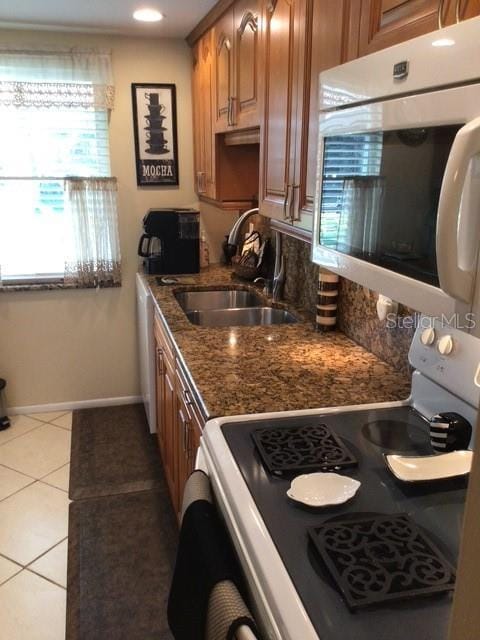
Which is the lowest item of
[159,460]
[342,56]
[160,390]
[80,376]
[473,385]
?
[159,460]

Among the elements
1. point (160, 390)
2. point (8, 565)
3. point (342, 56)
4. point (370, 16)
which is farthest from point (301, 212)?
point (8, 565)

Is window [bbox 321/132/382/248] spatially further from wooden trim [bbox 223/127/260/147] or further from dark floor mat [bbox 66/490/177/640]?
dark floor mat [bbox 66/490/177/640]

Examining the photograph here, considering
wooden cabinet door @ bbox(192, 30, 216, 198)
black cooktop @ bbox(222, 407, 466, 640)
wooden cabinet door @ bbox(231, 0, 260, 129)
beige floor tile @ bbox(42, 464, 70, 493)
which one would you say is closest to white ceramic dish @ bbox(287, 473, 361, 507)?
black cooktop @ bbox(222, 407, 466, 640)

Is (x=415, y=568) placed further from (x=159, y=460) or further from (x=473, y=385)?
(x=159, y=460)

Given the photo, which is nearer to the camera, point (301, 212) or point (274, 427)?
point (274, 427)

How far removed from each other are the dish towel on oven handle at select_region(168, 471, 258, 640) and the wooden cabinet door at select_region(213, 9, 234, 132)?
1830 mm

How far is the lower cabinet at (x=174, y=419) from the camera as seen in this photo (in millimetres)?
1816

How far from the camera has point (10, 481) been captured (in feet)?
9.08

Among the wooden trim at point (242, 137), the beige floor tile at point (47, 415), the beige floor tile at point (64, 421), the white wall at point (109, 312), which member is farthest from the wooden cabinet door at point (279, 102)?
the beige floor tile at point (47, 415)

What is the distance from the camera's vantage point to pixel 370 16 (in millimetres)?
1174

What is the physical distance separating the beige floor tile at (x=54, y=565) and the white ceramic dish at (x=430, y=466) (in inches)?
61.1

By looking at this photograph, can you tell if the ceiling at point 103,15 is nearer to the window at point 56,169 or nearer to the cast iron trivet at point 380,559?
the window at point 56,169

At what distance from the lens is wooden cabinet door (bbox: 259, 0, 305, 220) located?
1.68 metres

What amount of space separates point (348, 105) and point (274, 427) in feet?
2.48
